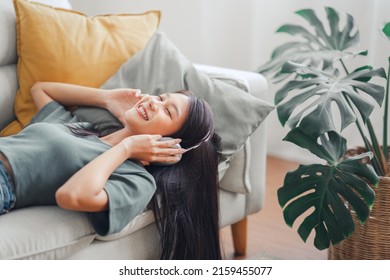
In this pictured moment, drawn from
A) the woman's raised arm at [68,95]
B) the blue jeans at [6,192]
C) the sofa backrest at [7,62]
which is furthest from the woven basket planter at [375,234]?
the sofa backrest at [7,62]

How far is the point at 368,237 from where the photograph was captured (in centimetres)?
186

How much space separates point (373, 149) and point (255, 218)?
73cm

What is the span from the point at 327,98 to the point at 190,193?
0.46 meters

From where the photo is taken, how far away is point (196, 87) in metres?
1.87

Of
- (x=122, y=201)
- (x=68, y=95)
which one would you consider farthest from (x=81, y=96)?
(x=122, y=201)

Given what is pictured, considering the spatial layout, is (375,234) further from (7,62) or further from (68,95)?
(7,62)

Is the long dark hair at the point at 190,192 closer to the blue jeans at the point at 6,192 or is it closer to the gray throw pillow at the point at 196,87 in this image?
the gray throw pillow at the point at 196,87

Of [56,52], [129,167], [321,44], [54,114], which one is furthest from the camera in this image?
[321,44]

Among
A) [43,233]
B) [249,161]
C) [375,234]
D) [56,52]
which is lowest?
[375,234]


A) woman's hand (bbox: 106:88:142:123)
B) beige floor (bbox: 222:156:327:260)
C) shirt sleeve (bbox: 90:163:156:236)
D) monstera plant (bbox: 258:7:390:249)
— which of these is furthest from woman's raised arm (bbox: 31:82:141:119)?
beige floor (bbox: 222:156:327:260)

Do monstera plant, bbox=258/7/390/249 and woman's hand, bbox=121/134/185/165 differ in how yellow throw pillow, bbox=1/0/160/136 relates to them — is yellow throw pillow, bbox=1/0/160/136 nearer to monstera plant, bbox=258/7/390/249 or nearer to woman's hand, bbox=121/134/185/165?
woman's hand, bbox=121/134/185/165

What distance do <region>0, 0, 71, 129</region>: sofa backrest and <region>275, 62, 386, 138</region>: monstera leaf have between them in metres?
0.86
